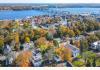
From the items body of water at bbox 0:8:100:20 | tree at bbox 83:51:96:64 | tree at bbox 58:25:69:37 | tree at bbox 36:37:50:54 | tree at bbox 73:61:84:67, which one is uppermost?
body of water at bbox 0:8:100:20

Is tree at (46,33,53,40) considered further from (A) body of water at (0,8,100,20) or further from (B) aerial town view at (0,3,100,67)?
(A) body of water at (0,8,100,20)

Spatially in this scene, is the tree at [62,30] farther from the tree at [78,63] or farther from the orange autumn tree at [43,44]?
the tree at [78,63]

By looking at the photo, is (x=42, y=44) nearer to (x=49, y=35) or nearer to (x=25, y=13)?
(x=49, y=35)

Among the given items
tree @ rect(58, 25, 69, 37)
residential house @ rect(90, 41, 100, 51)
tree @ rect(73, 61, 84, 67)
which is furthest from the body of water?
tree @ rect(73, 61, 84, 67)

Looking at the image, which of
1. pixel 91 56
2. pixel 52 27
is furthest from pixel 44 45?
pixel 91 56

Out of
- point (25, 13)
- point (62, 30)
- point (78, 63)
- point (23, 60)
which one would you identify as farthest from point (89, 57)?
point (25, 13)

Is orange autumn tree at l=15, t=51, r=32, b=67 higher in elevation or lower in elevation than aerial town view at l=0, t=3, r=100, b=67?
lower

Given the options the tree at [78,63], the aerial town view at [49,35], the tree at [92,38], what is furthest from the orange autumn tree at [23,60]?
the tree at [92,38]
